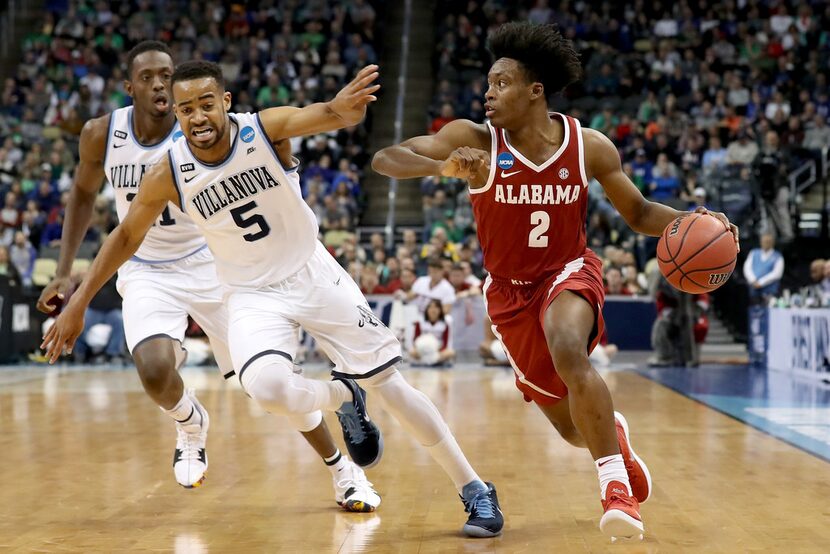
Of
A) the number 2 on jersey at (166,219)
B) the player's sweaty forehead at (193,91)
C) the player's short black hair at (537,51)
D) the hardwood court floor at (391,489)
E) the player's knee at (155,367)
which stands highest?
the player's short black hair at (537,51)

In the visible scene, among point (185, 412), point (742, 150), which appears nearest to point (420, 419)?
point (185, 412)

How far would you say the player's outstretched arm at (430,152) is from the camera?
4320 millimetres

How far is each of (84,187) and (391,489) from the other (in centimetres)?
222

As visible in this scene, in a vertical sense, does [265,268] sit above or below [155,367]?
above

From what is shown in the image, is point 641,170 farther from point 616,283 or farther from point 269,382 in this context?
point 269,382

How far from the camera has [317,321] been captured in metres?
4.75

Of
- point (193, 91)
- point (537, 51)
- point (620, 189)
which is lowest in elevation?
point (620, 189)

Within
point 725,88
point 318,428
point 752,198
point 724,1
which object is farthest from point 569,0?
point 318,428

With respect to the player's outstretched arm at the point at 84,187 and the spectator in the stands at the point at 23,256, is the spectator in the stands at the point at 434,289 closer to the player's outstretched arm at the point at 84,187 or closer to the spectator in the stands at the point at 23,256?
the spectator in the stands at the point at 23,256

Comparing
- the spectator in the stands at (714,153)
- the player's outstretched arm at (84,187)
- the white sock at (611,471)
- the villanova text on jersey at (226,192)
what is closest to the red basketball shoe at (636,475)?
the white sock at (611,471)

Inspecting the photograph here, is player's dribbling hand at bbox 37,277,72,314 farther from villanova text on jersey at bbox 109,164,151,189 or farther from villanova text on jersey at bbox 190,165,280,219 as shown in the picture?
villanova text on jersey at bbox 190,165,280,219

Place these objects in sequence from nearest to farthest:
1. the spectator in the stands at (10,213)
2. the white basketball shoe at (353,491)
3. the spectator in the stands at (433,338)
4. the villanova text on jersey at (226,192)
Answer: the villanova text on jersey at (226,192), the white basketball shoe at (353,491), the spectator in the stands at (433,338), the spectator in the stands at (10,213)

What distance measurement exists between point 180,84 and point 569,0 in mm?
19071

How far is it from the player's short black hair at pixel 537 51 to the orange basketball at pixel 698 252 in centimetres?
83
